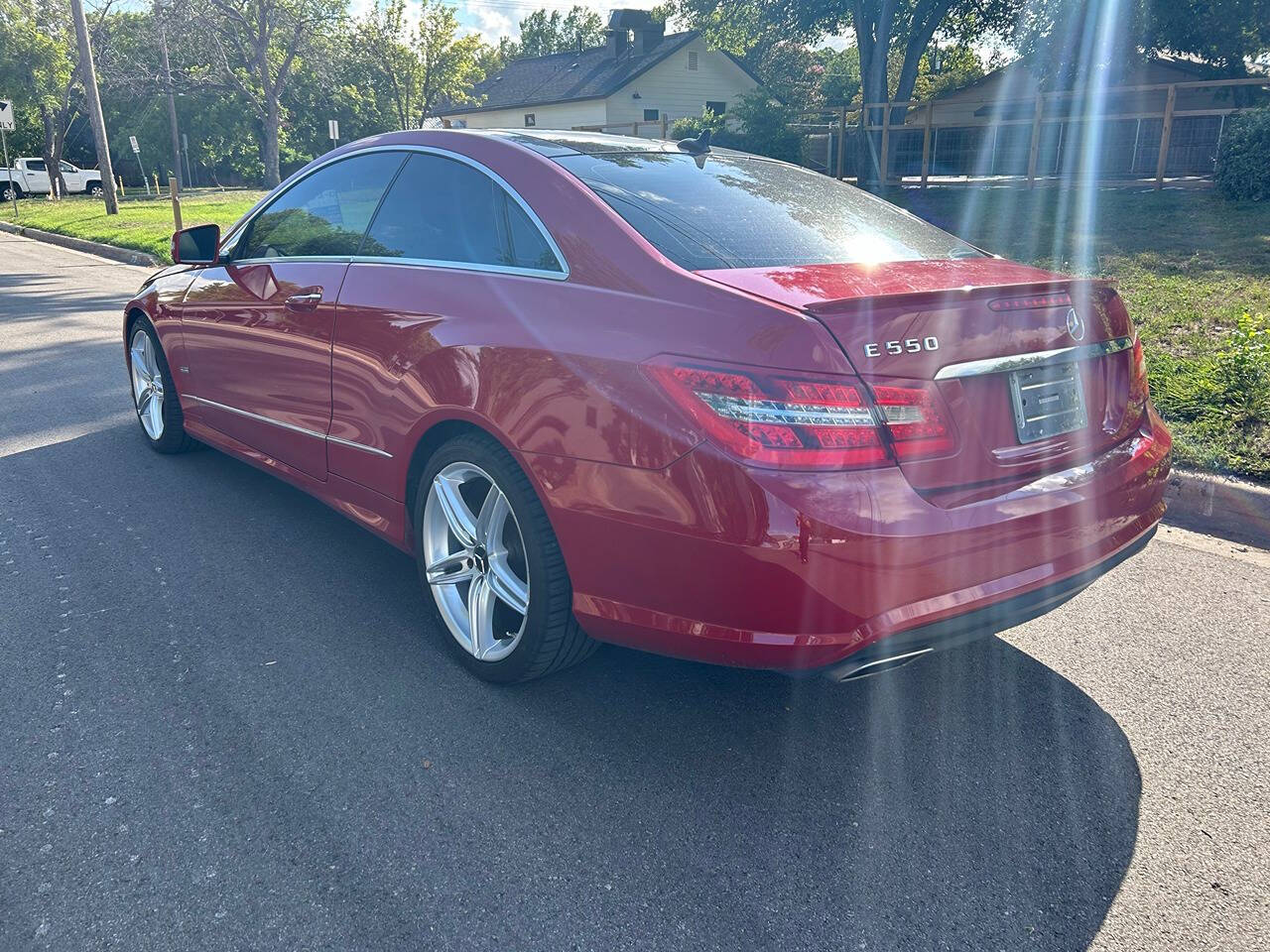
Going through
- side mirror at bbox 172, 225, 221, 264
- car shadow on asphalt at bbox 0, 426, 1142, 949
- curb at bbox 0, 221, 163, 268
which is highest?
side mirror at bbox 172, 225, 221, 264

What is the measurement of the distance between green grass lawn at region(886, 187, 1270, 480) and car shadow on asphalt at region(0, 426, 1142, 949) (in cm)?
272

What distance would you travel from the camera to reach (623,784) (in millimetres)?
2592

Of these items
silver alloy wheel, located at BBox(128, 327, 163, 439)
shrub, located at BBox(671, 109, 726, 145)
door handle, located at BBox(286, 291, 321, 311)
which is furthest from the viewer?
shrub, located at BBox(671, 109, 726, 145)

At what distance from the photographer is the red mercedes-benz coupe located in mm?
2275

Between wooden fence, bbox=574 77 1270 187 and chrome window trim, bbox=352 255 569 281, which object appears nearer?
chrome window trim, bbox=352 255 569 281

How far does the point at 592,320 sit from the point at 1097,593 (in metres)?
2.36

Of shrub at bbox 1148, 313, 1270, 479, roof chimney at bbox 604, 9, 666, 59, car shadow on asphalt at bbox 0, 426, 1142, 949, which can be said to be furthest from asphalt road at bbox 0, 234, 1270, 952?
roof chimney at bbox 604, 9, 666, 59

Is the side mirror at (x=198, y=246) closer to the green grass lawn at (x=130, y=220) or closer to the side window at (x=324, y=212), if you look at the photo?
the side window at (x=324, y=212)

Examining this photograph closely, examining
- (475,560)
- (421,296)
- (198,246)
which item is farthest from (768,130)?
(475,560)

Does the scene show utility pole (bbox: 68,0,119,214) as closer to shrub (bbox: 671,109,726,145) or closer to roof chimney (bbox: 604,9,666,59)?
shrub (bbox: 671,109,726,145)

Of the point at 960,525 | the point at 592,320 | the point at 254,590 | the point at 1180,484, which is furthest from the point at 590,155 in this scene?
the point at 1180,484

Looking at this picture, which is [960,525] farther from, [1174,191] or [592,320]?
[1174,191]

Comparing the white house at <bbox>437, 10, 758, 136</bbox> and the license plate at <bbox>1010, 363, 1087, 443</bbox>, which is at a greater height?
the white house at <bbox>437, 10, 758, 136</bbox>

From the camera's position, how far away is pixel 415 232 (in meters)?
3.40
